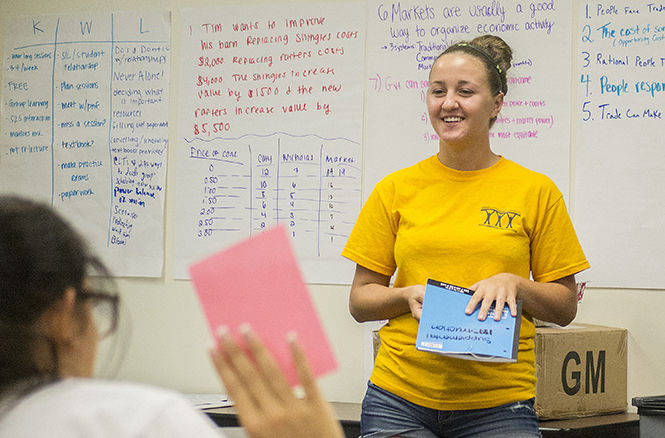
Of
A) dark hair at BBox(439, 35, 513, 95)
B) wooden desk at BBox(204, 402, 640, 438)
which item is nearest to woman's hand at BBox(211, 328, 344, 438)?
dark hair at BBox(439, 35, 513, 95)

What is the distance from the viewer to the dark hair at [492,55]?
1.80 metres

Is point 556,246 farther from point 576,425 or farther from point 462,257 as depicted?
point 576,425

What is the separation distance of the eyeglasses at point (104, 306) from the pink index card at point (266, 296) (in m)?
0.09

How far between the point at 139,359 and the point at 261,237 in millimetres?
2821

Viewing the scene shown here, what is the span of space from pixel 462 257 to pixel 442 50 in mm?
1634

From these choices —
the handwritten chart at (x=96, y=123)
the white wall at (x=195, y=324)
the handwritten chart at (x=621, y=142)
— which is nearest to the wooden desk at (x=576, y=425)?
the white wall at (x=195, y=324)

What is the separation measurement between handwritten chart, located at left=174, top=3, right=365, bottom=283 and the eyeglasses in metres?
2.38

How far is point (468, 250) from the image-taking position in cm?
169

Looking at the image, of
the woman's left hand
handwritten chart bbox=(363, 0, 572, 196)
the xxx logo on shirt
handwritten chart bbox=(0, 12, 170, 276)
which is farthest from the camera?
handwritten chart bbox=(0, 12, 170, 276)

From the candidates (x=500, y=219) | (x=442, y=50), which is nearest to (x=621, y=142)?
(x=442, y=50)

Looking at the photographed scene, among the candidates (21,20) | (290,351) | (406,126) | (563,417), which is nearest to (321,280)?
(406,126)

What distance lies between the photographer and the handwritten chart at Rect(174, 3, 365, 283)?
3213 mm

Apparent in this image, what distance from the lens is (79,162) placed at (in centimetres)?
352

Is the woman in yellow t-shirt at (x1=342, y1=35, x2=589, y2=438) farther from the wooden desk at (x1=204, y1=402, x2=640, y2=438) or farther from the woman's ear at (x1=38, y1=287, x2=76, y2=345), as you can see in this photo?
the woman's ear at (x1=38, y1=287, x2=76, y2=345)
